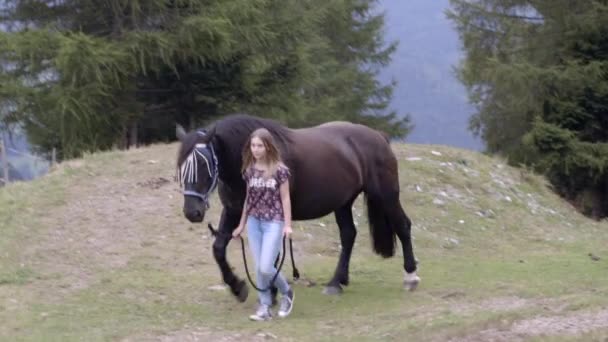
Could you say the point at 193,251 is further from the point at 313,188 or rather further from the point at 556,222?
the point at 556,222

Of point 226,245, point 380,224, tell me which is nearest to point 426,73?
point 380,224

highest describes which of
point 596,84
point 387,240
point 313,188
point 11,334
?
point 596,84

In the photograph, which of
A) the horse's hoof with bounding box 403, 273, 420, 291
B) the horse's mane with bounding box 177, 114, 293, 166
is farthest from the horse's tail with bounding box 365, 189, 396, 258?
the horse's mane with bounding box 177, 114, 293, 166

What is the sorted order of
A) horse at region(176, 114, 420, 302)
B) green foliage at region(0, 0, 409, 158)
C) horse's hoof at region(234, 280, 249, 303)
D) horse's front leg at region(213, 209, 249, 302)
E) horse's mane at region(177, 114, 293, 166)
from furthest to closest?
1. green foliage at region(0, 0, 409, 158)
2. horse's hoof at region(234, 280, 249, 303)
3. horse's front leg at region(213, 209, 249, 302)
4. horse's mane at region(177, 114, 293, 166)
5. horse at region(176, 114, 420, 302)

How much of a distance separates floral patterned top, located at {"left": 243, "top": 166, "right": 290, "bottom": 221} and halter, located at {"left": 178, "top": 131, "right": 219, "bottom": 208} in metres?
0.29

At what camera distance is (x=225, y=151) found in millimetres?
7316

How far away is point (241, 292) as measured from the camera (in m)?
7.86

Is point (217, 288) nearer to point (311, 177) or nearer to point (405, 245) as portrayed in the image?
point (311, 177)

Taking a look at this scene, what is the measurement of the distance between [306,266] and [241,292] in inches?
85.1

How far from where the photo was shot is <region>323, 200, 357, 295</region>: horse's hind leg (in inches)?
336

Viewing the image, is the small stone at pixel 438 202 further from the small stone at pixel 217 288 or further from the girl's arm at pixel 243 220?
the girl's arm at pixel 243 220

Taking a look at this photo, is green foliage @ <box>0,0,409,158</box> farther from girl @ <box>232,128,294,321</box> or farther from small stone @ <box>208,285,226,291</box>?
girl @ <box>232,128,294,321</box>

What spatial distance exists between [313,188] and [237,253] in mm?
2811

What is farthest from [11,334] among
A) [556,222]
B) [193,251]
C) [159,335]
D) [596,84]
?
[596,84]
